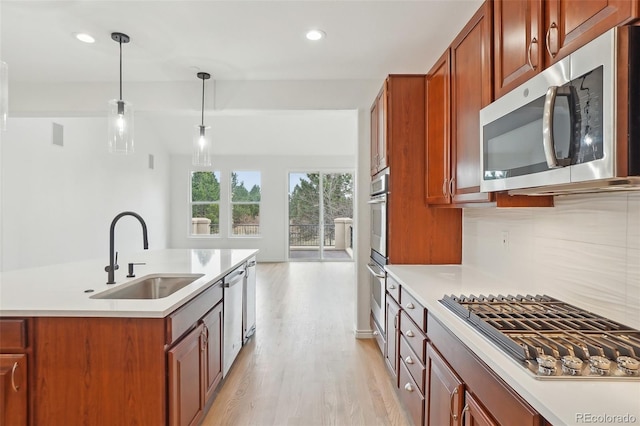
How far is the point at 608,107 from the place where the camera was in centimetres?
91

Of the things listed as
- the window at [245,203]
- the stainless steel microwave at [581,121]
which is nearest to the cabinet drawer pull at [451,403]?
the stainless steel microwave at [581,121]

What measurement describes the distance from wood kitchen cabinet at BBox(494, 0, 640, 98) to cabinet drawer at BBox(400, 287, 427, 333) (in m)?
1.13

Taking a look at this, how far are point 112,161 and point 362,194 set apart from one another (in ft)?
15.4

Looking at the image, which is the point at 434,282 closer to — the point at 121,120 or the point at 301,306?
the point at 121,120

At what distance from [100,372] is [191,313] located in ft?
1.52

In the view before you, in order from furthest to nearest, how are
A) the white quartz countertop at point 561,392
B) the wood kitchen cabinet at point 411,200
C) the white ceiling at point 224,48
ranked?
the wood kitchen cabinet at point 411,200 → the white ceiling at point 224,48 → the white quartz countertop at point 561,392

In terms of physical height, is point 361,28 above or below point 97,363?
above

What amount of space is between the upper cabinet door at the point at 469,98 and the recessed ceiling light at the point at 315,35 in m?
1.03

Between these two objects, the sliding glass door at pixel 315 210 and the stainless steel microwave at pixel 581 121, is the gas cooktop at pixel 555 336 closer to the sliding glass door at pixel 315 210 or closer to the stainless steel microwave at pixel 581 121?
the stainless steel microwave at pixel 581 121

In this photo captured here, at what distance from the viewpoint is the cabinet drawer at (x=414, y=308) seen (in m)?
1.76

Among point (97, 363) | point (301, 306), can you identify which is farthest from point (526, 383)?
point (301, 306)

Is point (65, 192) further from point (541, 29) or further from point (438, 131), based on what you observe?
point (541, 29)

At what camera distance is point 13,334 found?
154cm

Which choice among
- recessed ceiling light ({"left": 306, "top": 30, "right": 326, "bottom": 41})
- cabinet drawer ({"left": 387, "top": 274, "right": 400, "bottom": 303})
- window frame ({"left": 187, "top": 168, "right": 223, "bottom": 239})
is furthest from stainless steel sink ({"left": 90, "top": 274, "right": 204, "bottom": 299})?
window frame ({"left": 187, "top": 168, "right": 223, "bottom": 239})
